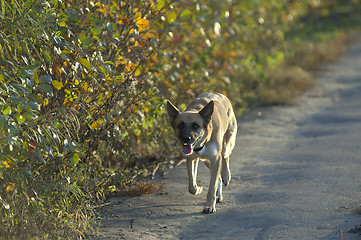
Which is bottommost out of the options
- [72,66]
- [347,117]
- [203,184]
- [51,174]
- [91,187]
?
[347,117]

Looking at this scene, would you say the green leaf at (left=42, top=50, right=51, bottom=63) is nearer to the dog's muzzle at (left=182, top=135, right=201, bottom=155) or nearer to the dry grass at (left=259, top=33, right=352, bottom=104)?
the dog's muzzle at (left=182, top=135, right=201, bottom=155)

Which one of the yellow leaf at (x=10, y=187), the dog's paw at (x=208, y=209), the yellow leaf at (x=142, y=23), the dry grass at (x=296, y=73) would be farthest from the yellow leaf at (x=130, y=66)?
the dry grass at (x=296, y=73)

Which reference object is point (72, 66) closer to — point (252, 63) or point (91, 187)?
point (91, 187)

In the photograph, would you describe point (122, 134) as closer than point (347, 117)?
Yes

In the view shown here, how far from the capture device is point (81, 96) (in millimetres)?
6320

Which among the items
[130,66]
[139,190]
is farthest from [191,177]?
[130,66]

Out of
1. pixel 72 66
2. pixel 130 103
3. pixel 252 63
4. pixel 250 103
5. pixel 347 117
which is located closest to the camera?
pixel 72 66

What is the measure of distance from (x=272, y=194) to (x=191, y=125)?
1.45 m

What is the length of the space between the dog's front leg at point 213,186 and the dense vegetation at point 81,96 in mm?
996

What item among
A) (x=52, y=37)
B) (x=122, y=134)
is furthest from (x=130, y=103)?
(x=52, y=37)

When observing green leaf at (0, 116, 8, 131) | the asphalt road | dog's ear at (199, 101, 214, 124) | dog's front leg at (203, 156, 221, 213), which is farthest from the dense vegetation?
dog's front leg at (203, 156, 221, 213)

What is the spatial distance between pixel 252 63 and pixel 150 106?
22.3ft

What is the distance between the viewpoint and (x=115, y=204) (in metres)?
7.05

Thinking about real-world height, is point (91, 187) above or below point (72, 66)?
below
